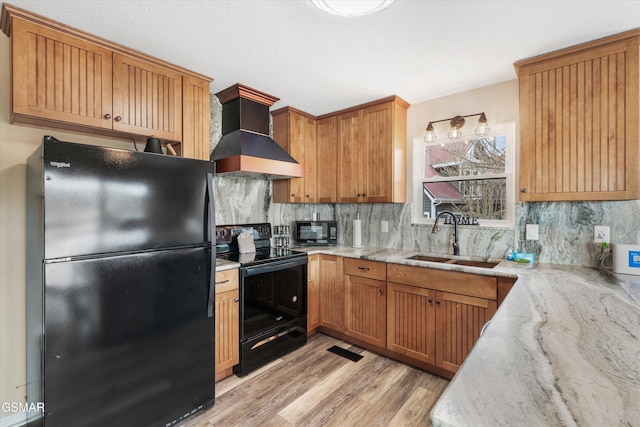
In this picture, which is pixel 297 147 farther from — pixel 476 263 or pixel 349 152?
pixel 476 263

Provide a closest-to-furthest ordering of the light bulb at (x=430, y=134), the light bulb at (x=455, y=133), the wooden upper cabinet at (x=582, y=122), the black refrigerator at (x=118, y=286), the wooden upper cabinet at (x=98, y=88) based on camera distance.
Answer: the black refrigerator at (x=118, y=286) < the wooden upper cabinet at (x=98, y=88) < the wooden upper cabinet at (x=582, y=122) < the light bulb at (x=455, y=133) < the light bulb at (x=430, y=134)

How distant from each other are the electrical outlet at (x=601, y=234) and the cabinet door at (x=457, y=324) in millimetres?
928

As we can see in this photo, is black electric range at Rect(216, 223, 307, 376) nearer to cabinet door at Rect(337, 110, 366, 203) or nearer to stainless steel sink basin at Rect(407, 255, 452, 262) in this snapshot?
cabinet door at Rect(337, 110, 366, 203)

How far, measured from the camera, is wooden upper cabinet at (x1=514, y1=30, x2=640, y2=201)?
179 cm

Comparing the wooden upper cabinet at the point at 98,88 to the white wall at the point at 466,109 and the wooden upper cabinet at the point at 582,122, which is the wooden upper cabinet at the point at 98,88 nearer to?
the white wall at the point at 466,109

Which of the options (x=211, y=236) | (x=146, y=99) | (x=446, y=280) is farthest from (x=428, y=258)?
(x=146, y=99)

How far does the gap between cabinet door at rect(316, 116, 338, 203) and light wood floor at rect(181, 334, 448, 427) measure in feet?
5.61

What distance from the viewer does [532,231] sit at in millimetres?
2379

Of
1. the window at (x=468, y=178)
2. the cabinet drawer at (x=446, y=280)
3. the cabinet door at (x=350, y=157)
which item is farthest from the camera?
the cabinet door at (x=350, y=157)

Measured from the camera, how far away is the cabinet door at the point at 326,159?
3328mm

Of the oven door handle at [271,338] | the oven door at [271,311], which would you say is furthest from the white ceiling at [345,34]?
the oven door handle at [271,338]

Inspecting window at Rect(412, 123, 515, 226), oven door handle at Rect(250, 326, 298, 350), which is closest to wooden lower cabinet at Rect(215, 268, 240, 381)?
oven door handle at Rect(250, 326, 298, 350)

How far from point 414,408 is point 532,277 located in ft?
3.79

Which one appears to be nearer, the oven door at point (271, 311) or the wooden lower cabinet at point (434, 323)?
the wooden lower cabinet at point (434, 323)
